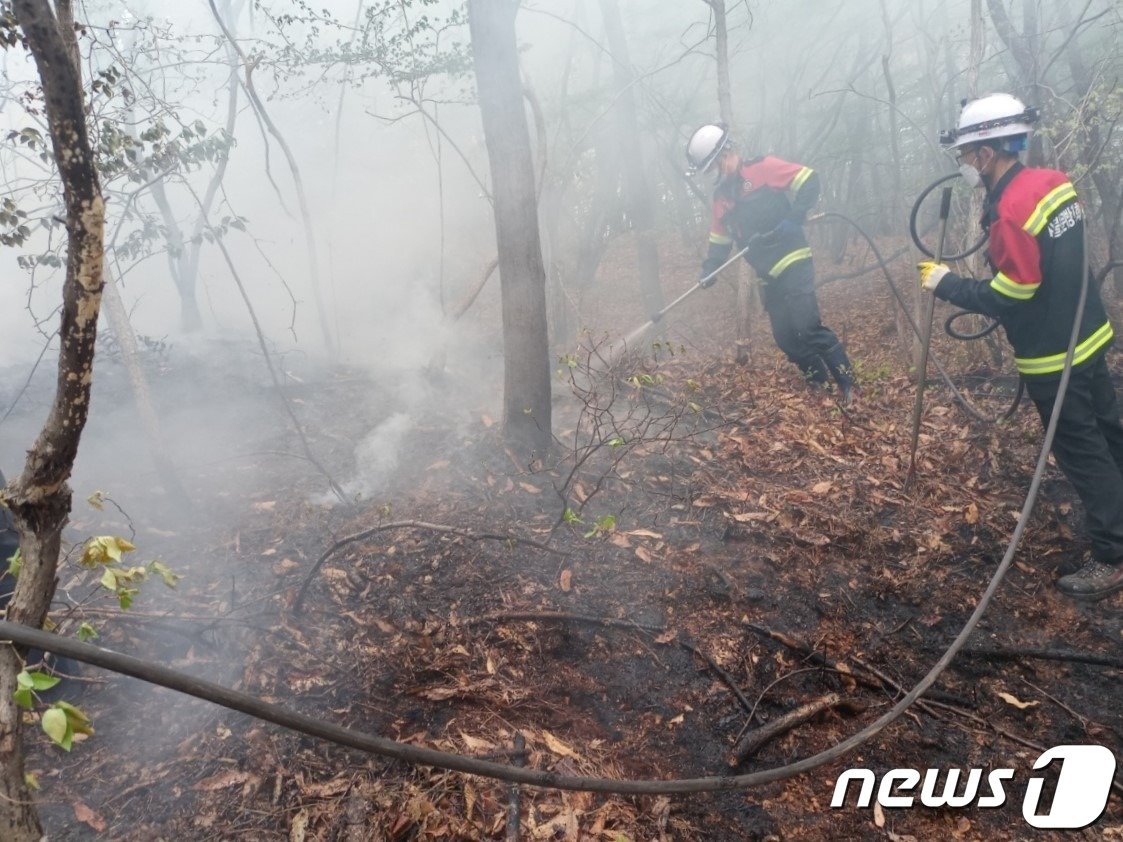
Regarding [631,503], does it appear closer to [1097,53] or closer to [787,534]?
[787,534]

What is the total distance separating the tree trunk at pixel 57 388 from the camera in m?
1.76

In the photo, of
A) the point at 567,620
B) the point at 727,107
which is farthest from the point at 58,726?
the point at 727,107

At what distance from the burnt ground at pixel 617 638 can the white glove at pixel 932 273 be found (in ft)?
4.72

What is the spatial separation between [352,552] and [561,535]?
4.55ft

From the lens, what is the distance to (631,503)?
15.7 ft

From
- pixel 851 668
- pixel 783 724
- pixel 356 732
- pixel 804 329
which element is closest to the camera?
pixel 356 732

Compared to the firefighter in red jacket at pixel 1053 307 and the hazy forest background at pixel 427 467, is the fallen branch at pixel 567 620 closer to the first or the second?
the hazy forest background at pixel 427 467

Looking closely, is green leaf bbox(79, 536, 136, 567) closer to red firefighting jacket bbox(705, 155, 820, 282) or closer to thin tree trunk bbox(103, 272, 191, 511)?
thin tree trunk bbox(103, 272, 191, 511)

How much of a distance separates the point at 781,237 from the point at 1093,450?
3.26 meters

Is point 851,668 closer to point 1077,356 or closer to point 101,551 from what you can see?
point 1077,356

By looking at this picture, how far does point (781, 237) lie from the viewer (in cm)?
616

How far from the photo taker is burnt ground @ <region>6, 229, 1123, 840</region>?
8.47 ft

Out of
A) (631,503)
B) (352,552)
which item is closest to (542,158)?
(631,503)

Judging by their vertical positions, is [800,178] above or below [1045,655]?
above
